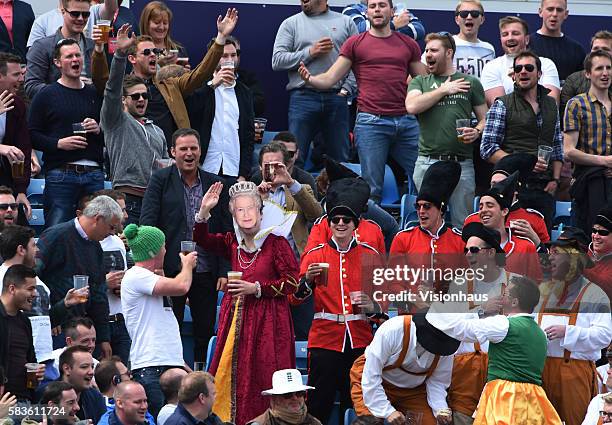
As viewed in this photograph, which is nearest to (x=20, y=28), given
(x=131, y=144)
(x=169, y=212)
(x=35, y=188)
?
(x=35, y=188)

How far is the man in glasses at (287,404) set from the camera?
446 inches

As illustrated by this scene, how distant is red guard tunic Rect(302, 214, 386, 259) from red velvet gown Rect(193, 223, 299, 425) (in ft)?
1.19

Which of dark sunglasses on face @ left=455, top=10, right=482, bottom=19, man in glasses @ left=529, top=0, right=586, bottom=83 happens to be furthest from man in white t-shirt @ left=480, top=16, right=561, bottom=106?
man in glasses @ left=529, top=0, right=586, bottom=83

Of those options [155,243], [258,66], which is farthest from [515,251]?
[258,66]

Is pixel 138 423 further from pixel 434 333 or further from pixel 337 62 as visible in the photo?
pixel 337 62

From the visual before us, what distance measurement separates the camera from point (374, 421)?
11.5m

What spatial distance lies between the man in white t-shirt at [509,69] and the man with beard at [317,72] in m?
1.35

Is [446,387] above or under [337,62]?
under

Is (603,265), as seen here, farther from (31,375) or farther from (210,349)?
(31,375)

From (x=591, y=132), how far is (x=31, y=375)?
20.0 ft

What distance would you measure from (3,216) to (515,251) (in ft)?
12.5

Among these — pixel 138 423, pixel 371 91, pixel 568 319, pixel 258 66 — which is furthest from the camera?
pixel 258 66

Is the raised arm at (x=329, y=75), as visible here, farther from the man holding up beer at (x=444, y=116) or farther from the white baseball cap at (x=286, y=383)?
the white baseball cap at (x=286, y=383)

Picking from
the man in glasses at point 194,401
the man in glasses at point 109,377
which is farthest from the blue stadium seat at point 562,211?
the man in glasses at point 194,401
